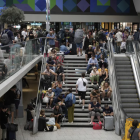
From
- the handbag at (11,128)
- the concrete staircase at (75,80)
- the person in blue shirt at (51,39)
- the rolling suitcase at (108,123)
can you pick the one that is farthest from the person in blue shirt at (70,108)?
the person in blue shirt at (51,39)

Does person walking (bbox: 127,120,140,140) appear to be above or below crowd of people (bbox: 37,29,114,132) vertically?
below

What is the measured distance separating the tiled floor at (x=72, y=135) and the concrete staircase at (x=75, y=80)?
0.74m

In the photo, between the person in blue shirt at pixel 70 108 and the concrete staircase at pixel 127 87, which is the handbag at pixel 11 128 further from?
the concrete staircase at pixel 127 87

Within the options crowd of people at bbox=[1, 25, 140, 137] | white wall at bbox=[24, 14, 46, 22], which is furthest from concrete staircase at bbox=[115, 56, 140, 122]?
white wall at bbox=[24, 14, 46, 22]

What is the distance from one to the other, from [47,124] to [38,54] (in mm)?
7048

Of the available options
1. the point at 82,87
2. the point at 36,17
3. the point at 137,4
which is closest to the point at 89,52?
the point at 82,87

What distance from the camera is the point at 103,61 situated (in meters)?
19.6

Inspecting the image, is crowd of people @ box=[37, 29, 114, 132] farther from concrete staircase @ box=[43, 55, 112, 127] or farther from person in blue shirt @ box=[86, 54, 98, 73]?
concrete staircase @ box=[43, 55, 112, 127]

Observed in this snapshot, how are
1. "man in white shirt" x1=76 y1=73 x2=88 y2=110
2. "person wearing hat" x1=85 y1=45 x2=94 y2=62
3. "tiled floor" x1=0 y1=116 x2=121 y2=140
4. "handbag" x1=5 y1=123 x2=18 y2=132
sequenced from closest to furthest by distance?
"handbag" x1=5 y1=123 x2=18 y2=132 < "tiled floor" x1=0 y1=116 x2=121 y2=140 < "man in white shirt" x1=76 y1=73 x2=88 y2=110 < "person wearing hat" x1=85 y1=45 x2=94 y2=62

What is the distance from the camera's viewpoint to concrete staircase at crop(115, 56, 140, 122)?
16.8 meters

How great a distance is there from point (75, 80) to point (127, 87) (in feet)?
10.1

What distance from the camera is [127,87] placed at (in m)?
18.2

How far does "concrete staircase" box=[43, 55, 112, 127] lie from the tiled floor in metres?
0.74

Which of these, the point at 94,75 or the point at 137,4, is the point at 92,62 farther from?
the point at 137,4
